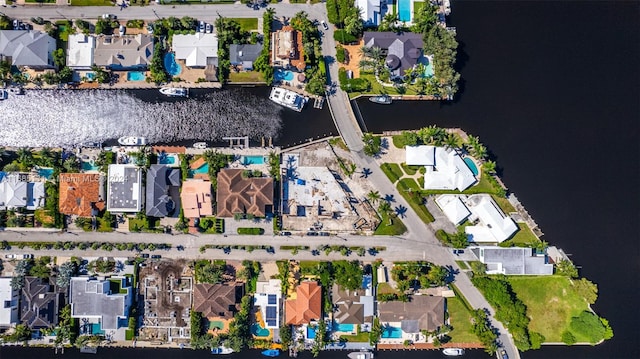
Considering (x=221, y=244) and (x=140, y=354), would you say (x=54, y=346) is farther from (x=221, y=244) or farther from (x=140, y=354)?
(x=221, y=244)

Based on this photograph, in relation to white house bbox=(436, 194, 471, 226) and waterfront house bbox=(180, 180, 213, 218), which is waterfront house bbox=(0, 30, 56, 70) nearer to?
waterfront house bbox=(180, 180, 213, 218)

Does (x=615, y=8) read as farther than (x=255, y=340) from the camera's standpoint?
Yes

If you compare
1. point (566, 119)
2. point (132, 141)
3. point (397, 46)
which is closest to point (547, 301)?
point (566, 119)

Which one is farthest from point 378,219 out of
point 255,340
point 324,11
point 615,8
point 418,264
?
point 615,8

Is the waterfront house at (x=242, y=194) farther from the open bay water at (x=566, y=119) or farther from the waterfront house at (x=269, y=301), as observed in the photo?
the open bay water at (x=566, y=119)

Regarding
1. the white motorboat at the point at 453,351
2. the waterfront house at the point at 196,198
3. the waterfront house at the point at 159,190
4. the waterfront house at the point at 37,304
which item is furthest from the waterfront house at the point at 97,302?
the white motorboat at the point at 453,351

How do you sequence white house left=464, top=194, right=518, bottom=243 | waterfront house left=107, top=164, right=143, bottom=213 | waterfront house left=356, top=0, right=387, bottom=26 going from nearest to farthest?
waterfront house left=107, top=164, right=143, bottom=213 → white house left=464, top=194, right=518, bottom=243 → waterfront house left=356, top=0, right=387, bottom=26

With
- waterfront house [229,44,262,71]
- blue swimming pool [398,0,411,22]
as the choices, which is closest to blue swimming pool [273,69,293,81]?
waterfront house [229,44,262,71]
